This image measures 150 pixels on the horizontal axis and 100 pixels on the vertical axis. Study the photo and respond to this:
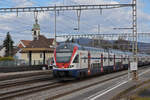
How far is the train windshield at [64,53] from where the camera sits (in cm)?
2155

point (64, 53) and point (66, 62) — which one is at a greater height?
point (64, 53)

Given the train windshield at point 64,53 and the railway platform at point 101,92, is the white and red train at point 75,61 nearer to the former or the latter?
the train windshield at point 64,53

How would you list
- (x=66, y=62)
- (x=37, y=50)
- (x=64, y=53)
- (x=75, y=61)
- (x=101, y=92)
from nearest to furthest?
1. (x=101, y=92)
2. (x=66, y=62)
3. (x=75, y=61)
4. (x=64, y=53)
5. (x=37, y=50)

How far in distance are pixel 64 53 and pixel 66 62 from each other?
846mm

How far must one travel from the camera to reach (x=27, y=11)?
27.9 metres

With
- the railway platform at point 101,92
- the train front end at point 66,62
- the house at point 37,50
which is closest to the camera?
the railway platform at point 101,92

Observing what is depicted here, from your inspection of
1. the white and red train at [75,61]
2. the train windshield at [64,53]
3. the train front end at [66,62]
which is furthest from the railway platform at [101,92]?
the train windshield at [64,53]

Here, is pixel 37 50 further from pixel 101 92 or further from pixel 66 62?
pixel 101 92

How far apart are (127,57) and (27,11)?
21669 mm

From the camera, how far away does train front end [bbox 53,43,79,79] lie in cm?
2128

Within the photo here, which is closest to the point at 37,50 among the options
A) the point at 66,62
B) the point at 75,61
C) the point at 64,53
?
the point at 64,53

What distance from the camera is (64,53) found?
21828 millimetres

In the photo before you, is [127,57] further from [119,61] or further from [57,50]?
[57,50]

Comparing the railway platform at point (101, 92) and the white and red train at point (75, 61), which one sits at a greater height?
the white and red train at point (75, 61)
